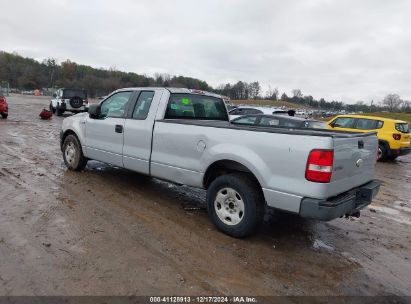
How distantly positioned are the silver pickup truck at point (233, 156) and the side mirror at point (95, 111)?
21 millimetres

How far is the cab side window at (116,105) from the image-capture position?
20.6 ft

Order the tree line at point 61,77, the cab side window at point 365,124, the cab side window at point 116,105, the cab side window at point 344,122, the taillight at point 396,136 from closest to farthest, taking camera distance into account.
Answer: the cab side window at point 116,105 → the taillight at point 396,136 → the cab side window at point 365,124 → the cab side window at point 344,122 → the tree line at point 61,77

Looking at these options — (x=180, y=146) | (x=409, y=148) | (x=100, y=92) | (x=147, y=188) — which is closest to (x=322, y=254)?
(x=180, y=146)

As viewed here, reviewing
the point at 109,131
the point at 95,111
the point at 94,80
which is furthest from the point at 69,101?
the point at 94,80

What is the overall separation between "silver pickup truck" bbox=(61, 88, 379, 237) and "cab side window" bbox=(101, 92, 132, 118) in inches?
0.9

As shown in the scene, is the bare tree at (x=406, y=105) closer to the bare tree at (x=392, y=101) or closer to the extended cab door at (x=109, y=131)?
the bare tree at (x=392, y=101)

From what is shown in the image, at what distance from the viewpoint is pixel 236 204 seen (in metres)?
4.52

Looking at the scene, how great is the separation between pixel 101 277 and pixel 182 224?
5.47 feet

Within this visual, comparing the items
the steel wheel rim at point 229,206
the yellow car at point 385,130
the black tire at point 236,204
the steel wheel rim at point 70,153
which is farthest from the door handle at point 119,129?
the yellow car at point 385,130

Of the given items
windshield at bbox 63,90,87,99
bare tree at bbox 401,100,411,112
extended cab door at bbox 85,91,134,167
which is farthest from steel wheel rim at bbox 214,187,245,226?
bare tree at bbox 401,100,411,112

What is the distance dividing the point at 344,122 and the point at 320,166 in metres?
10.9

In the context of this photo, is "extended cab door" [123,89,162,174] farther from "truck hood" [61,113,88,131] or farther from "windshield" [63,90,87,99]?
"windshield" [63,90,87,99]

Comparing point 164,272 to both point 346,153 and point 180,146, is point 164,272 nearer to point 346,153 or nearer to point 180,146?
point 180,146

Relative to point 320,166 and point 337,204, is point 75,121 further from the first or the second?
point 337,204
